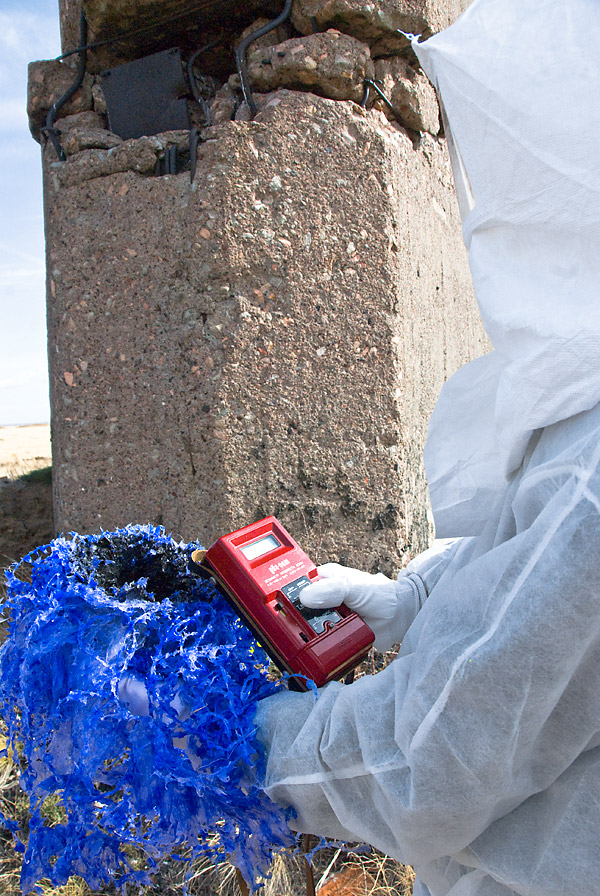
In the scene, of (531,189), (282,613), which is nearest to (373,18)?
(531,189)

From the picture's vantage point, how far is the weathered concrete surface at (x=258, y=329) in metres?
1.69

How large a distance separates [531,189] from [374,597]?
2.28 ft

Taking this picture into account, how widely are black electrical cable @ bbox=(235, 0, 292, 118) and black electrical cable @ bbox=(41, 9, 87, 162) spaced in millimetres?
494

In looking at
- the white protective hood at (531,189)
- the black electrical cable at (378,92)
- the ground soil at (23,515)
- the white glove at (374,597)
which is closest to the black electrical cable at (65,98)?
the black electrical cable at (378,92)

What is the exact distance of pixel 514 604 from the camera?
701mm

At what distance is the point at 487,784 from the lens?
72cm

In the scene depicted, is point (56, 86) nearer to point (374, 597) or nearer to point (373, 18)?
point (373, 18)

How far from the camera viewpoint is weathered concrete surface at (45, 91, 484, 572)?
1.69m

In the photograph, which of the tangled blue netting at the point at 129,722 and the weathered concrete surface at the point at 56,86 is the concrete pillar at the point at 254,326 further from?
the tangled blue netting at the point at 129,722

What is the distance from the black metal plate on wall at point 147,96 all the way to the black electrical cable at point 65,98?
0.30 ft

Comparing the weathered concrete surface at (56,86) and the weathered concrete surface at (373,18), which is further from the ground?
the weathered concrete surface at (373,18)

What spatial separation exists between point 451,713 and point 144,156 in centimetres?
162

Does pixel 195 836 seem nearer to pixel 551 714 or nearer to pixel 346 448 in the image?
pixel 551 714

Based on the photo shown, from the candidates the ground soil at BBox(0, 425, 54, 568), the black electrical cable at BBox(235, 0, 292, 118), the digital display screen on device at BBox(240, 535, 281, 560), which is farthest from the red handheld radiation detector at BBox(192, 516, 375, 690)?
the ground soil at BBox(0, 425, 54, 568)
